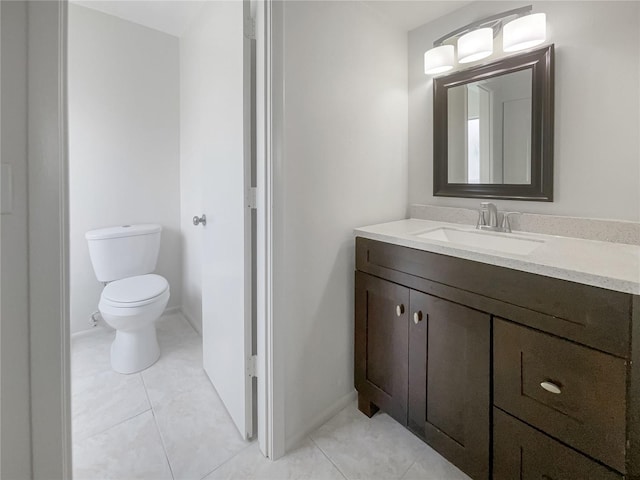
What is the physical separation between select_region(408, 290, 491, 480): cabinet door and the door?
0.71 metres

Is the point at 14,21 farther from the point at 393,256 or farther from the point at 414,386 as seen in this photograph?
the point at 414,386

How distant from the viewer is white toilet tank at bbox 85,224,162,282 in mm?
2096

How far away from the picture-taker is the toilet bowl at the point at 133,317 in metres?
1.76

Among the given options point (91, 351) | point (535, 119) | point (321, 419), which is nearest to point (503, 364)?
point (321, 419)

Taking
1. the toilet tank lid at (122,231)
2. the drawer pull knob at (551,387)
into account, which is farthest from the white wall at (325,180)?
the toilet tank lid at (122,231)

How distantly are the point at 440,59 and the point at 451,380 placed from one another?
1.56 metres

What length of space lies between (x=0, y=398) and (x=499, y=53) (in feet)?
7.20

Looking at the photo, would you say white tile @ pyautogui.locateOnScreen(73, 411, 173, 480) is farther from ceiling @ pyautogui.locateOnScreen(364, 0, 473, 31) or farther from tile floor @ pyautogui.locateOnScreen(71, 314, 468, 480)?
ceiling @ pyautogui.locateOnScreen(364, 0, 473, 31)

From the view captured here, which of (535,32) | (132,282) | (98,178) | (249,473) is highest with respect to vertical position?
(535,32)

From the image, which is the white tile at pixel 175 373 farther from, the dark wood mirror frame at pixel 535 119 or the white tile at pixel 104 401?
the dark wood mirror frame at pixel 535 119

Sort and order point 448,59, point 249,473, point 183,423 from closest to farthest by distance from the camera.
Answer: point 249,473, point 183,423, point 448,59

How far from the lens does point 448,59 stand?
1.62m

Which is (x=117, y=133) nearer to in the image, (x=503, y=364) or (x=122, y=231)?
(x=122, y=231)

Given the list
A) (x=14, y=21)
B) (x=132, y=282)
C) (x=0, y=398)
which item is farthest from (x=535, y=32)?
(x=132, y=282)
